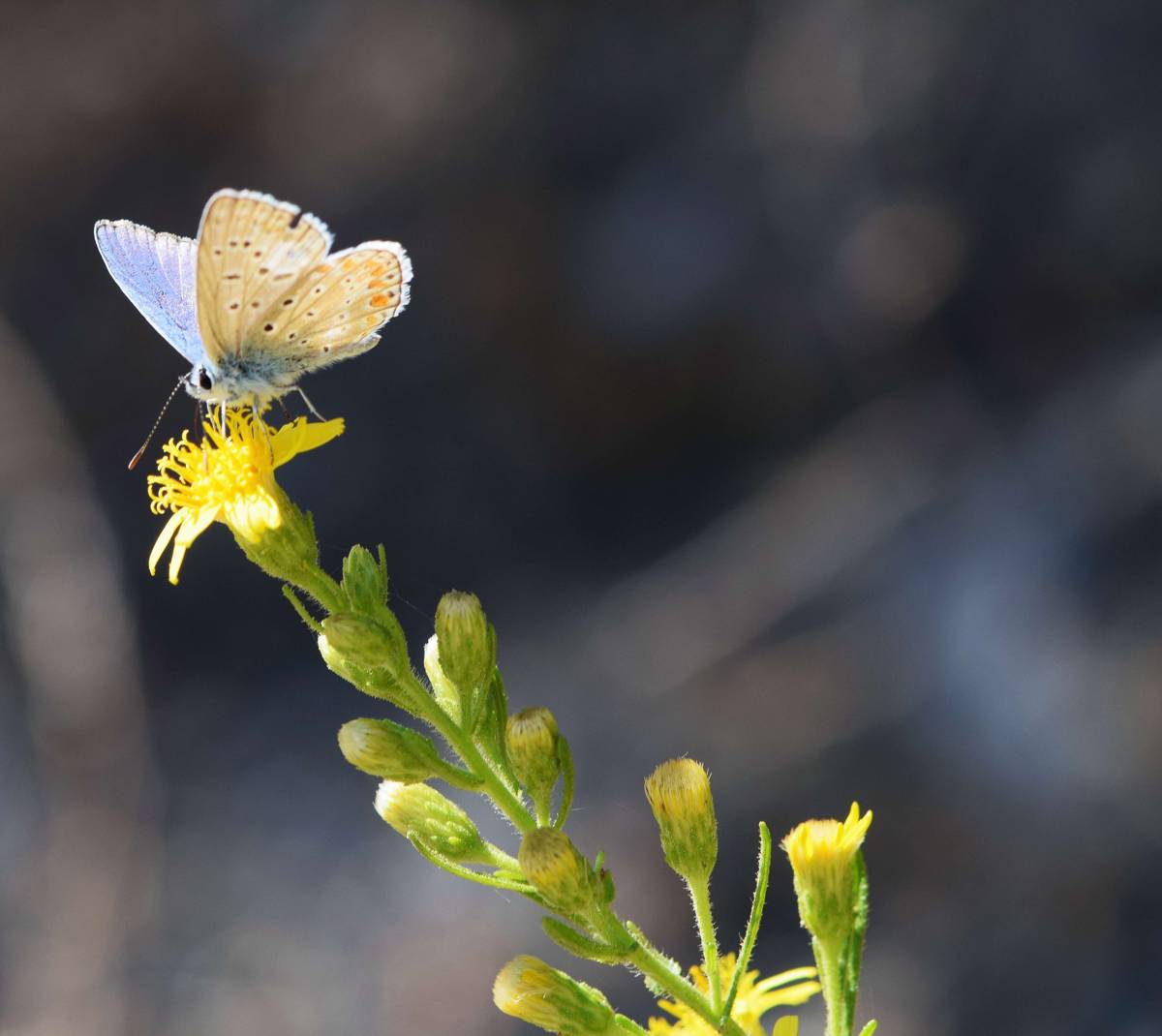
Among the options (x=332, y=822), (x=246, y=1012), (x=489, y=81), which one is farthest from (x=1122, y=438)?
(x=246, y=1012)

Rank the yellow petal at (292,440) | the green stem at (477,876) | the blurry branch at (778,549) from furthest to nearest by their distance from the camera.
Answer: the blurry branch at (778,549) < the yellow petal at (292,440) < the green stem at (477,876)

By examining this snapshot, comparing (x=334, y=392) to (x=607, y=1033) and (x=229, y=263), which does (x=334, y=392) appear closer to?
(x=229, y=263)

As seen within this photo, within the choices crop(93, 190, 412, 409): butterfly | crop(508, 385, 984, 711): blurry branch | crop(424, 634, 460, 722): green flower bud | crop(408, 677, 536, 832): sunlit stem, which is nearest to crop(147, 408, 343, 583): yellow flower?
crop(93, 190, 412, 409): butterfly

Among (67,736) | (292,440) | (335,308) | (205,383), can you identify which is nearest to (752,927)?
(292,440)

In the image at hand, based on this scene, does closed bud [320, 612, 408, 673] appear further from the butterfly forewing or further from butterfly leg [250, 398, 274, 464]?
the butterfly forewing

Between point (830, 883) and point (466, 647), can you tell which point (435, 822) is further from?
point (830, 883)

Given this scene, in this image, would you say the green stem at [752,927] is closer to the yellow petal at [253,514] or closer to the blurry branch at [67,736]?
the yellow petal at [253,514]

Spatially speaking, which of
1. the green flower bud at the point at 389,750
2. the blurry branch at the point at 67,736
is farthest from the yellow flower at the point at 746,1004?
the blurry branch at the point at 67,736
